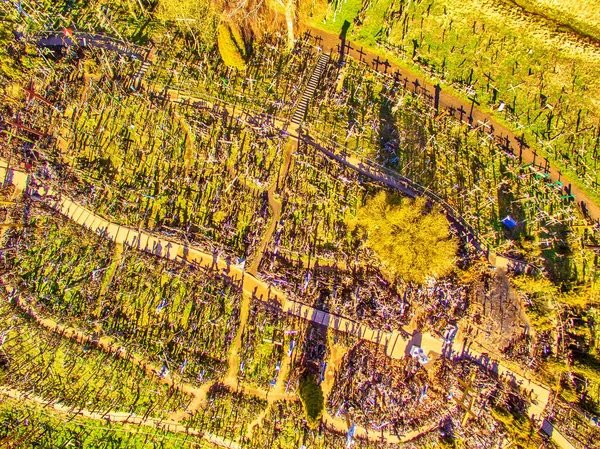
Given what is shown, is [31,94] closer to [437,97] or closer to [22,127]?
[22,127]

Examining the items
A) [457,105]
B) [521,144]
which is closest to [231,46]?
[457,105]

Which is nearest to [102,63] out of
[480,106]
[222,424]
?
[222,424]

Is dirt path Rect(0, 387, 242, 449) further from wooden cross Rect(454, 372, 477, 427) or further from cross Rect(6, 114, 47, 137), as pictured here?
cross Rect(6, 114, 47, 137)

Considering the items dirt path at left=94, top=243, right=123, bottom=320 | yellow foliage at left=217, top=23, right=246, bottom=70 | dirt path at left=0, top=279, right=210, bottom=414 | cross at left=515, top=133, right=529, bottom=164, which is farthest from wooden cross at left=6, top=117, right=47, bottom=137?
cross at left=515, top=133, right=529, bottom=164

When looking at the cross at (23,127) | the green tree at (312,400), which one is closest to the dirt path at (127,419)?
the green tree at (312,400)

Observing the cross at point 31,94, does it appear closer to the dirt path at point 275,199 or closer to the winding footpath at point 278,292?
the winding footpath at point 278,292
